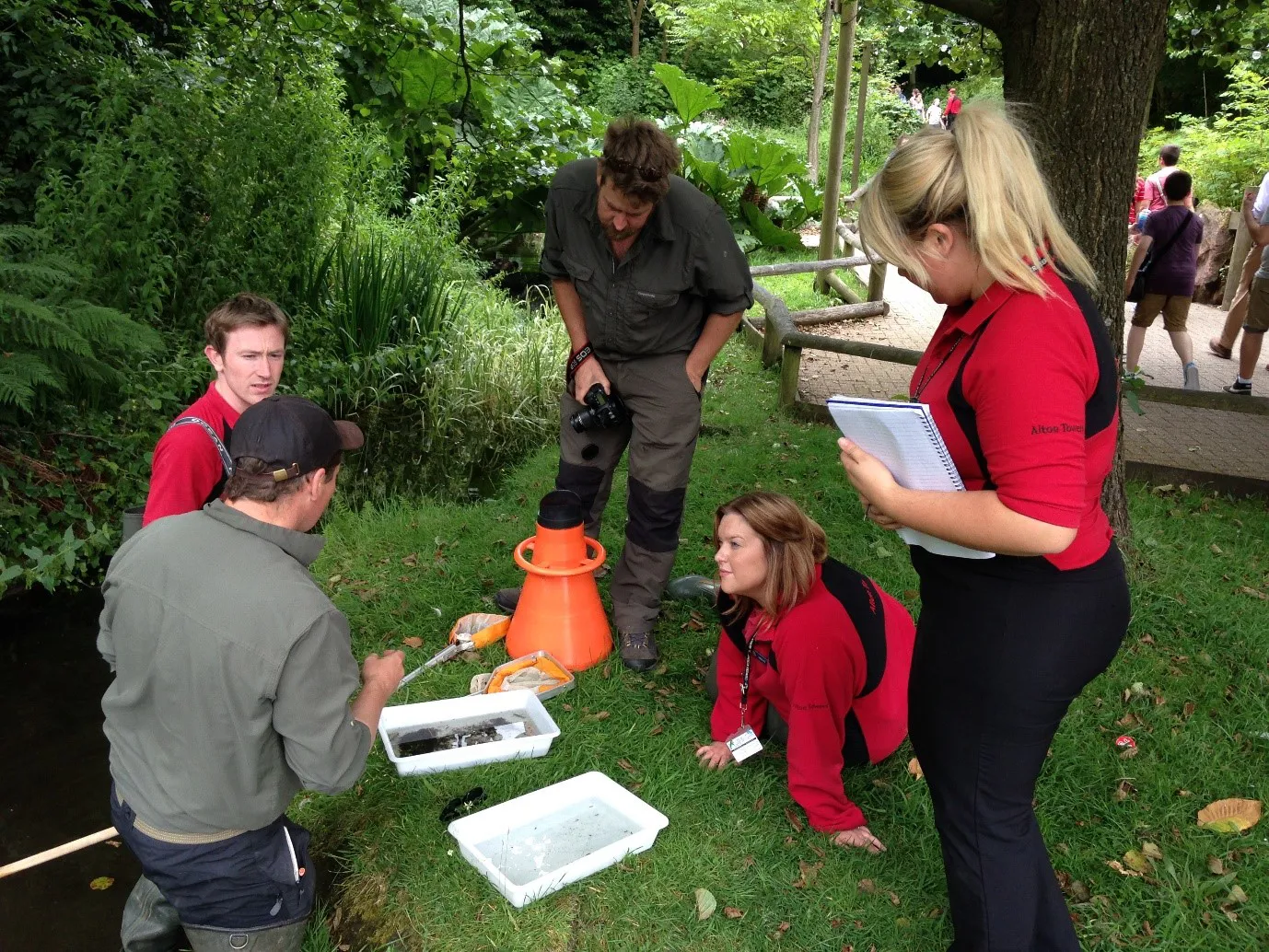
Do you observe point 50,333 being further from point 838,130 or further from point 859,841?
point 838,130

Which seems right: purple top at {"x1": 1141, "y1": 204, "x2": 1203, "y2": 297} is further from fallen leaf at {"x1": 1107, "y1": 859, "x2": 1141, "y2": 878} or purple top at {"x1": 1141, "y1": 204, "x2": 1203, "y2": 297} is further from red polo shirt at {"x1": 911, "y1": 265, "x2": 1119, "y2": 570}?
red polo shirt at {"x1": 911, "y1": 265, "x2": 1119, "y2": 570}

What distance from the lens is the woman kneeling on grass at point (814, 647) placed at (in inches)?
108

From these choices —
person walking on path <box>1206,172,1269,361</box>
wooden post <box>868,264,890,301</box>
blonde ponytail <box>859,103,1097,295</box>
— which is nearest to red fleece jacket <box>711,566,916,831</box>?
blonde ponytail <box>859,103,1097,295</box>

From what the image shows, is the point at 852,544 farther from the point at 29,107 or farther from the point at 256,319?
the point at 29,107

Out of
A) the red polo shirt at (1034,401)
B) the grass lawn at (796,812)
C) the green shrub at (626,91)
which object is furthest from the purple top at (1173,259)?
the green shrub at (626,91)

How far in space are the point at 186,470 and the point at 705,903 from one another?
1.88 m

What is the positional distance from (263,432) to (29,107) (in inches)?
221

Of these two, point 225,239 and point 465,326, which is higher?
point 225,239

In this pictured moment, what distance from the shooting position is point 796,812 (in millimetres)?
2949

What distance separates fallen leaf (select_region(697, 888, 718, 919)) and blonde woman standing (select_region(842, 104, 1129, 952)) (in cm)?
73

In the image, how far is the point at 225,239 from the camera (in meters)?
5.93

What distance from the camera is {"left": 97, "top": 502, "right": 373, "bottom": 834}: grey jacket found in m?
1.97

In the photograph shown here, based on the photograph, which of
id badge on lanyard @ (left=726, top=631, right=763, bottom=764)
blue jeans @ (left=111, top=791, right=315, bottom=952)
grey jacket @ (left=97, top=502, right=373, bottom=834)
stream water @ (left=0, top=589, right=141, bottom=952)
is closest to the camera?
grey jacket @ (left=97, top=502, right=373, bottom=834)

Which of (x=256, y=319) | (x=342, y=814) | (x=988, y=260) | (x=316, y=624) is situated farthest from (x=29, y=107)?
(x=988, y=260)
